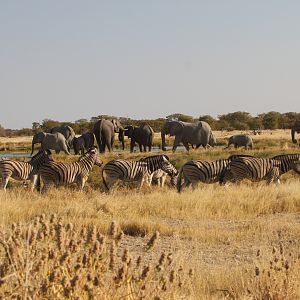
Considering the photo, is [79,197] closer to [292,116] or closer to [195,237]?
[195,237]

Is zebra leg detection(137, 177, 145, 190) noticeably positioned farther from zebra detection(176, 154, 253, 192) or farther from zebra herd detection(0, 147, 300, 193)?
zebra detection(176, 154, 253, 192)

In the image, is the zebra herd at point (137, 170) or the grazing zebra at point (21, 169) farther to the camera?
the grazing zebra at point (21, 169)

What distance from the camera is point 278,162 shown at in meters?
18.9

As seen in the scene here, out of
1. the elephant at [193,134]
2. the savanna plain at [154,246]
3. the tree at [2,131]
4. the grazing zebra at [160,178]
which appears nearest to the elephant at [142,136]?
the elephant at [193,134]

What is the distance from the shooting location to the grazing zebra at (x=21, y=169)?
1783 centimetres

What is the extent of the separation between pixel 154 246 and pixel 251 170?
45.3ft

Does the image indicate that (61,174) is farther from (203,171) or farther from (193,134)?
(193,134)

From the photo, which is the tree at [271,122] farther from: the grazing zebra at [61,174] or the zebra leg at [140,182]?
the grazing zebra at [61,174]

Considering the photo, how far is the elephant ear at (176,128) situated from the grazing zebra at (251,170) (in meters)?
19.9

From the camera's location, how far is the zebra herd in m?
17.0

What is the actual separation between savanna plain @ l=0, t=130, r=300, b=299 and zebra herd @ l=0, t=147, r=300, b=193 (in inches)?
27.6

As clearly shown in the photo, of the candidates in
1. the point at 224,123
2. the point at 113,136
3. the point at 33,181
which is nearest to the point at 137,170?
the point at 33,181

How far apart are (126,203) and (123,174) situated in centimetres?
405

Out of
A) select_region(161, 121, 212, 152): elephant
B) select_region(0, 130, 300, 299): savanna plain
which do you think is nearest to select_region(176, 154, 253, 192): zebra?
select_region(0, 130, 300, 299): savanna plain
